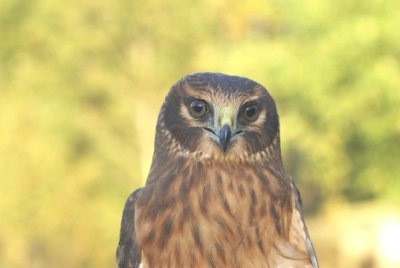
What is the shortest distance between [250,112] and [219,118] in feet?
0.55

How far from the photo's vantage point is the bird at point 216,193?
425cm

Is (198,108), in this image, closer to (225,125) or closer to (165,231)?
(225,125)

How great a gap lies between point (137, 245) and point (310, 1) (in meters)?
20.1

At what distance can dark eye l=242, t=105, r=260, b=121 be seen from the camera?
4.37 m

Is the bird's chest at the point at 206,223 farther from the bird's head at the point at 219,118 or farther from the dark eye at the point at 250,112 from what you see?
the dark eye at the point at 250,112

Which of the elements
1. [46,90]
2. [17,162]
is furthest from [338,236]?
[46,90]

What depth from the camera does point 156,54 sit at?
2814 cm

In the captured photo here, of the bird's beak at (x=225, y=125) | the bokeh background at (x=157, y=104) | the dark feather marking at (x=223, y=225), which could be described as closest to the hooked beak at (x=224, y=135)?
the bird's beak at (x=225, y=125)

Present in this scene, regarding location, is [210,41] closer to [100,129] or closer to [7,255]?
[100,129]

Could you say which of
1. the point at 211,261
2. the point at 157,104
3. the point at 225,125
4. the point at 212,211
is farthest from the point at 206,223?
the point at 157,104

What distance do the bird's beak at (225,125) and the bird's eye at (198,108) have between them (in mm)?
107

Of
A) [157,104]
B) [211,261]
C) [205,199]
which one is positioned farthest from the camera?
[157,104]

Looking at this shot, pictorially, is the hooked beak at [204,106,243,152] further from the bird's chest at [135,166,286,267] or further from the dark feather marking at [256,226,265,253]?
the dark feather marking at [256,226,265,253]

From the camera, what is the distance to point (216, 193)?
4.32 meters
